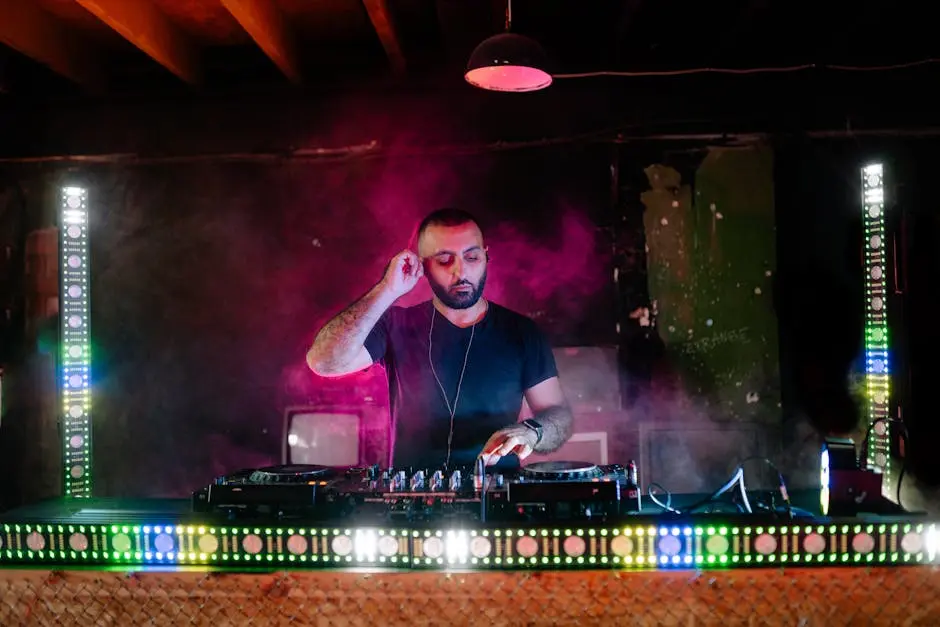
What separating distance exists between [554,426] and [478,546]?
2.10m

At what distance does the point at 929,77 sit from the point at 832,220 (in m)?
1.02

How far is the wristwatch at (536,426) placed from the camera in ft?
13.3

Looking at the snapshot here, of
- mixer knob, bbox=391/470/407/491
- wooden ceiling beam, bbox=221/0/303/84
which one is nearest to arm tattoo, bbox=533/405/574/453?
mixer knob, bbox=391/470/407/491

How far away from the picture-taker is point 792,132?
4.36 m

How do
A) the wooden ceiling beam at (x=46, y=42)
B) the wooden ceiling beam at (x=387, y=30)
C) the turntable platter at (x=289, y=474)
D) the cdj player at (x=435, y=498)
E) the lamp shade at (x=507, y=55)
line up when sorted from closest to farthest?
the cdj player at (x=435, y=498) → the turntable platter at (x=289, y=474) → the lamp shade at (x=507, y=55) → the wooden ceiling beam at (x=387, y=30) → the wooden ceiling beam at (x=46, y=42)

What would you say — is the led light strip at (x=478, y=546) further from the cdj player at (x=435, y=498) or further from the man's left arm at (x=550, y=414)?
the man's left arm at (x=550, y=414)

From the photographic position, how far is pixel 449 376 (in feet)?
13.9

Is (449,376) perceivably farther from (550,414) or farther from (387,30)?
(387,30)

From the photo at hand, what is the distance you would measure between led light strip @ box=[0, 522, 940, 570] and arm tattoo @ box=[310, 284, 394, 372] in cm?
211

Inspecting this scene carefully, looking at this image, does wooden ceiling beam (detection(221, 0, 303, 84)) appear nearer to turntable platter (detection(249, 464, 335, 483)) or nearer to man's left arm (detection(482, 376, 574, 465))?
turntable platter (detection(249, 464, 335, 483))

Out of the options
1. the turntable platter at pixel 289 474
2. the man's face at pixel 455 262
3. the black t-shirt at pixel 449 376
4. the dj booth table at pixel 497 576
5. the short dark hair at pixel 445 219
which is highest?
the short dark hair at pixel 445 219

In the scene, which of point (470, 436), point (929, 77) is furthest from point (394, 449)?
point (929, 77)

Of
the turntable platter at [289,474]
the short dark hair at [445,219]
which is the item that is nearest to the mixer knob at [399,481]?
the turntable platter at [289,474]

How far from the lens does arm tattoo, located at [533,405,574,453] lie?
168 inches
